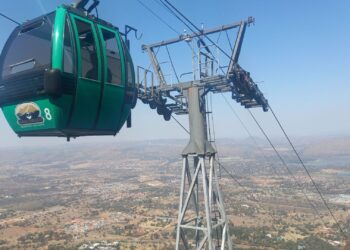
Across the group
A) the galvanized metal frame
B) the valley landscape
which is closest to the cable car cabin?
→ the galvanized metal frame

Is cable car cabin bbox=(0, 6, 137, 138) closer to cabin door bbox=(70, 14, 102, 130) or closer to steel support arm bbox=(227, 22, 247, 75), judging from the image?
cabin door bbox=(70, 14, 102, 130)

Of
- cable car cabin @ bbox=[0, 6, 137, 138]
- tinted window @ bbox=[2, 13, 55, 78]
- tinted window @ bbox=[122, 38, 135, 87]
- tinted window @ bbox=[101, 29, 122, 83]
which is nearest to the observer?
cable car cabin @ bbox=[0, 6, 137, 138]

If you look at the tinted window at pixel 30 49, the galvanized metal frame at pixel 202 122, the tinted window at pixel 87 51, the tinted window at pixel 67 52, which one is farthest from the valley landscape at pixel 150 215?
the tinted window at pixel 67 52

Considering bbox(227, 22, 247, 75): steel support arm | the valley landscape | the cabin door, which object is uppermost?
bbox(227, 22, 247, 75): steel support arm

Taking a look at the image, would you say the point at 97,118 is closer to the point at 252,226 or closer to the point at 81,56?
the point at 81,56

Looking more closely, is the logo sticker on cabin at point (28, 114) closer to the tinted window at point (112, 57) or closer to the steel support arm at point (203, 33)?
the tinted window at point (112, 57)

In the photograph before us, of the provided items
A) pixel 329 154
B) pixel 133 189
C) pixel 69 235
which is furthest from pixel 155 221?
pixel 329 154

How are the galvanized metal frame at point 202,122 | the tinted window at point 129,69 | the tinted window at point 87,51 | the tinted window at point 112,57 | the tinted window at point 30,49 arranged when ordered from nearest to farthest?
the tinted window at point 30,49
the tinted window at point 87,51
the tinted window at point 112,57
the tinted window at point 129,69
the galvanized metal frame at point 202,122
